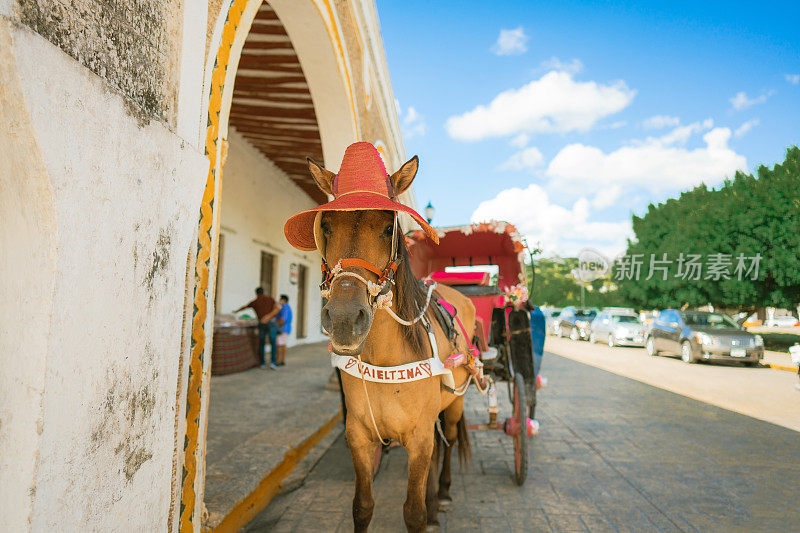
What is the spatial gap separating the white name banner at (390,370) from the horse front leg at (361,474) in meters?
0.33

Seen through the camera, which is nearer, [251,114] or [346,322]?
[346,322]

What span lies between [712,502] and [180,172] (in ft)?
13.7

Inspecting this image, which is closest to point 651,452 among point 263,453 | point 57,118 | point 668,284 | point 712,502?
point 712,502

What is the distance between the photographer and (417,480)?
8.25 feet

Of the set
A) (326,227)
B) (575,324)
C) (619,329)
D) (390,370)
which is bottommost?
(575,324)

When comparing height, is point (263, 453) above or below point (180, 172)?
below

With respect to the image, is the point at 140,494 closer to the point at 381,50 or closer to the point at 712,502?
the point at 712,502

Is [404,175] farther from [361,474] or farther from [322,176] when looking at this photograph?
[361,474]

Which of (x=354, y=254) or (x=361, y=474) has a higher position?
(x=354, y=254)

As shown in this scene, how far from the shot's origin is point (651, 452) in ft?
15.9

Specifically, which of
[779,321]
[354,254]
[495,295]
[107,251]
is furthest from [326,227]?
[779,321]

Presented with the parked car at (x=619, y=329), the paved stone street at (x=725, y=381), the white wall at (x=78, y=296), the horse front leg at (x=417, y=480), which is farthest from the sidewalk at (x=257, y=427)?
the parked car at (x=619, y=329)

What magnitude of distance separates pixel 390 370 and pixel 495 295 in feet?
7.51

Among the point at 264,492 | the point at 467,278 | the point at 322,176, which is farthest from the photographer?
the point at 467,278
